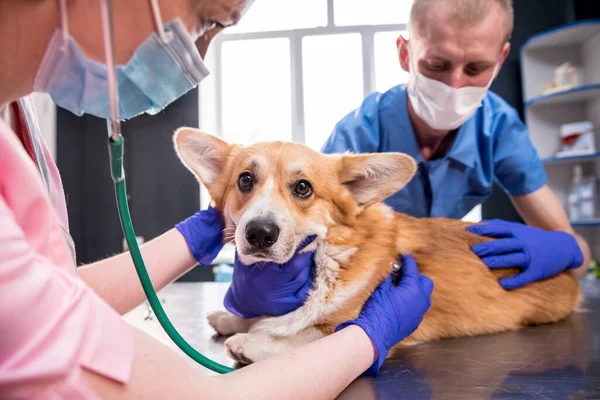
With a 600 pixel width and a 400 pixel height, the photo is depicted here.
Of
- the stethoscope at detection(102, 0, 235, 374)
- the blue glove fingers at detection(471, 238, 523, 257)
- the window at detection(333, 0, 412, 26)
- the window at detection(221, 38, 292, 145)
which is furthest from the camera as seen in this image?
the window at detection(333, 0, 412, 26)

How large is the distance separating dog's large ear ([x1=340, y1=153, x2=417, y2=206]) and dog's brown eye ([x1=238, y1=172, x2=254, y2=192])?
0.75 ft

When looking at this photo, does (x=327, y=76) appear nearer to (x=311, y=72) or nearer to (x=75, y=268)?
(x=311, y=72)

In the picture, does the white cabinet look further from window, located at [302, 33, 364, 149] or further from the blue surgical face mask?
the blue surgical face mask

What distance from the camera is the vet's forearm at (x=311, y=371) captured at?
495 millimetres

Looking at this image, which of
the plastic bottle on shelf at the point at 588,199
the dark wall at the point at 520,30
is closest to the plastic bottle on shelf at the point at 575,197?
the plastic bottle on shelf at the point at 588,199

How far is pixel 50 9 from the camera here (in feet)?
1.43

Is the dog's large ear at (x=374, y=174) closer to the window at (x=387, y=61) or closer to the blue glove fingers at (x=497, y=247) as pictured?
the blue glove fingers at (x=497, y=247)

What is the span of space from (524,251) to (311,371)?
34.8 inches

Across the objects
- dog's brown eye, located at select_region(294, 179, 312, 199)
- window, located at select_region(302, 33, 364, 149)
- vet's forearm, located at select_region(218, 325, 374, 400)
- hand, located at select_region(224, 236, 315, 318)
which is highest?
window, located at select_region(302, 33, 364, 149)

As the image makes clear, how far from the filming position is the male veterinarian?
1238 millimetres

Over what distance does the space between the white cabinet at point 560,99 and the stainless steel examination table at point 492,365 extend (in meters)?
2.54

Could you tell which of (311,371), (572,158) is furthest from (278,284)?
(572,158)

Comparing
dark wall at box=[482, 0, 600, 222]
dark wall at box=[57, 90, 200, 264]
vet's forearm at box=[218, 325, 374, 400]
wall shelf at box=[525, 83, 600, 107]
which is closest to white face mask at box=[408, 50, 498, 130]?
dark wall at box=[57, 90, 200, 264]

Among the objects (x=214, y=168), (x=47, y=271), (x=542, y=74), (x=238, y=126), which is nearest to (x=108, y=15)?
(x=47, y=271)
